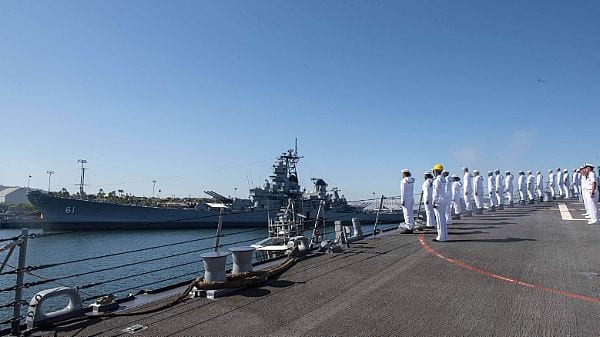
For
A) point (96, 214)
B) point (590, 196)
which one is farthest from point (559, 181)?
point (96, 214)

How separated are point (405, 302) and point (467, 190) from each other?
14.4 m

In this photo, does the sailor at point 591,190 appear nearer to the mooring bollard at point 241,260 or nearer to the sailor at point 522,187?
the mooring bollard at point 241,260

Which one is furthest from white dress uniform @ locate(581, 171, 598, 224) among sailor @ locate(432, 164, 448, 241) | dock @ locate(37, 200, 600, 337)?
dock @ locate(37, 200, 600, 337)

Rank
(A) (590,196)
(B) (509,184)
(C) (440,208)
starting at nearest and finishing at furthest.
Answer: (C) (440,208) < (A) (590,196) < (B) (509,184)

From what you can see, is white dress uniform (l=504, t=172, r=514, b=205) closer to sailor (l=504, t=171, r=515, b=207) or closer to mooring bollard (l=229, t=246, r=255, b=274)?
sailor (l=504, t=171, r=515, b=207)

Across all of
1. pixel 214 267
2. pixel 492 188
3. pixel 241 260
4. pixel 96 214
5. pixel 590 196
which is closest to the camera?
pixel 214 267

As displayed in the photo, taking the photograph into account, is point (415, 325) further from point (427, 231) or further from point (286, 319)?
point (427, 231)

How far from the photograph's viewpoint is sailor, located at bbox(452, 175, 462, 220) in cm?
1590

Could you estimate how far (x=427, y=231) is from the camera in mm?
11305

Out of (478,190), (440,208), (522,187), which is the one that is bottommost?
(440,208)

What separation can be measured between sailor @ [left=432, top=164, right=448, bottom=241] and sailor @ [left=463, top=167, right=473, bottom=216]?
26.8 feet

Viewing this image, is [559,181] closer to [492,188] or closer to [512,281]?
[492,188]

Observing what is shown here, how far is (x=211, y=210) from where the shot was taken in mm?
56844

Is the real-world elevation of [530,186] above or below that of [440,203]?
above
